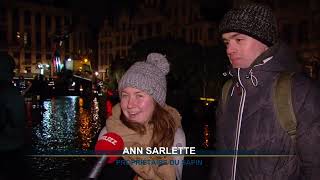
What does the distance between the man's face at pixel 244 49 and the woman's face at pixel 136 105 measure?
68cm

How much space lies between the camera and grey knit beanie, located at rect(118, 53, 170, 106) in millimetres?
2795

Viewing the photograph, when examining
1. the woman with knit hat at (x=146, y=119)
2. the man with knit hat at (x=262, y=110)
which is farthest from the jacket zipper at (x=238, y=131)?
the woman with knit hat at (x=146, y=119)

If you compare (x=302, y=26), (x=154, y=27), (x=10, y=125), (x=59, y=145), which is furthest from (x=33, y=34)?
(x=10, y=125)

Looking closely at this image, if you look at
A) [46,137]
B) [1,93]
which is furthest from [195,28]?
[1,93]

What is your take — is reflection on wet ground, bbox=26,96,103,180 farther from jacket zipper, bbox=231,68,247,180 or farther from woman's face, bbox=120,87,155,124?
jacket zipper, bbox=231,68,247,180

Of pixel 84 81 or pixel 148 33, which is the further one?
pixel 148 33

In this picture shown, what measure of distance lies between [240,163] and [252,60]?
23.7 inches

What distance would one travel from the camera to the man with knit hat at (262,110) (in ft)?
7.22

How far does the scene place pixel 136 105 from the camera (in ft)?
9.17

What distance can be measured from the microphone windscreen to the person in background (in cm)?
162

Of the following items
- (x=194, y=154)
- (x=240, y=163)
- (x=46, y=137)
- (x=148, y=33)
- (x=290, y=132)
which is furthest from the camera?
(x=148, y=33)

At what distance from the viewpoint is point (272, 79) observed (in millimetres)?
2354

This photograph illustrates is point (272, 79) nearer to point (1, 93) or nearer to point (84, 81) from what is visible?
point (1, 93)

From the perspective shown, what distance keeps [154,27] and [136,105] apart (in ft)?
199
